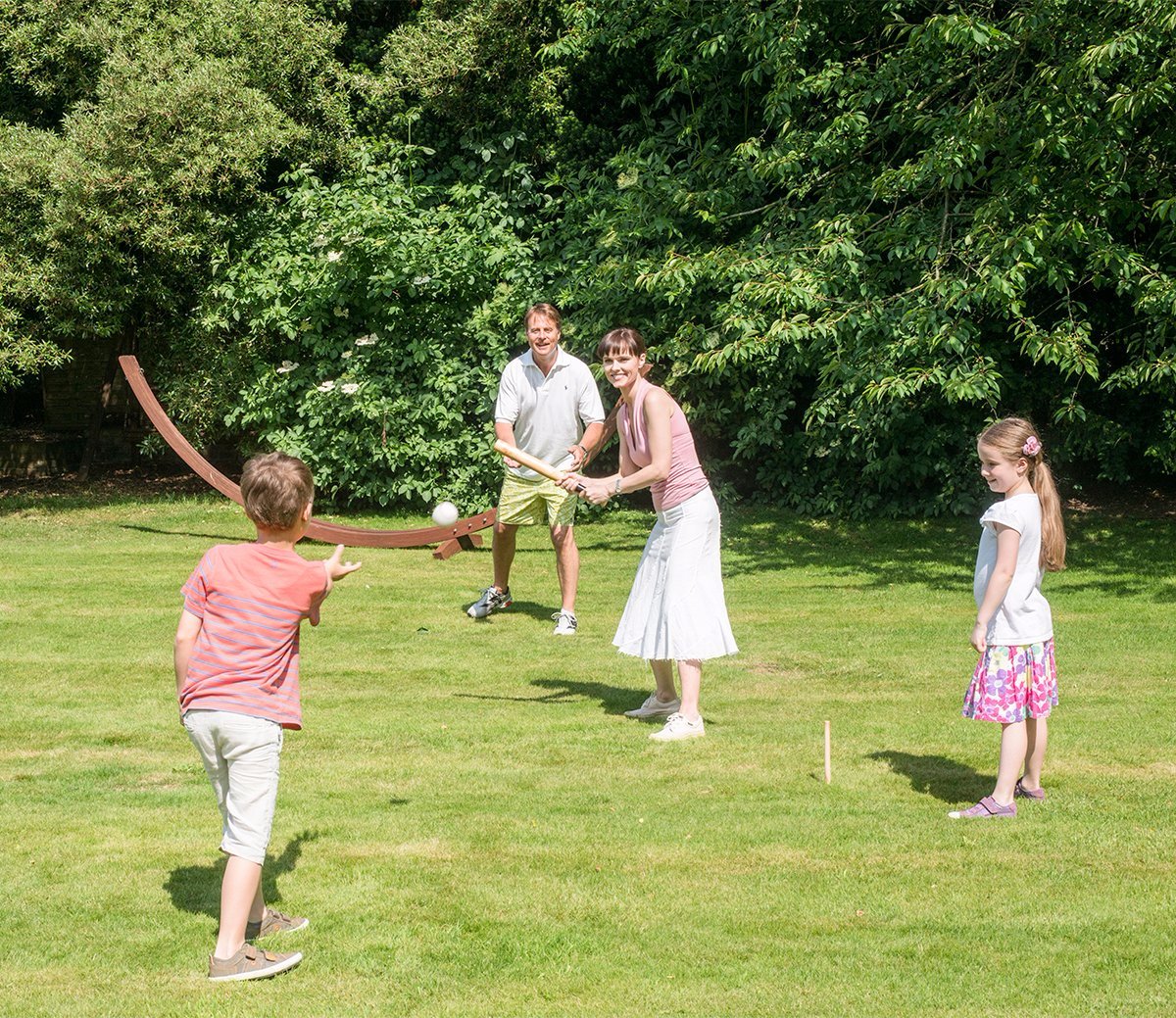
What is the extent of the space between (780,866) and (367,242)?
11120 millimetres

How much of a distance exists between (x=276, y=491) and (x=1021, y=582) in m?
2.90

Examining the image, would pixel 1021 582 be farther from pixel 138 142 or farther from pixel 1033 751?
pixel 138 142

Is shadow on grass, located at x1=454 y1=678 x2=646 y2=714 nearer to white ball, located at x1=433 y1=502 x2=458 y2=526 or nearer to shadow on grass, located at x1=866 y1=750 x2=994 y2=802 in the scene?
shadow on grass, located at x1=866 y1=750 x2=994 y2=802

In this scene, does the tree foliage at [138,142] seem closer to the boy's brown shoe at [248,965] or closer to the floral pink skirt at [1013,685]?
the floral pink skirt at [1013,685]

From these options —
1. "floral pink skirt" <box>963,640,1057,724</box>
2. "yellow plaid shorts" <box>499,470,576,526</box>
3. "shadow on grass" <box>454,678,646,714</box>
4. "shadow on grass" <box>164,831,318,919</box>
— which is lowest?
"shadow on grass" <box>164,831,318,919</box>

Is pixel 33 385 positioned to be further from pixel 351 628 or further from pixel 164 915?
pixel 164 915

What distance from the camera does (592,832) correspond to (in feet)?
17.6

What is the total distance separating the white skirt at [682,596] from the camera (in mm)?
6754

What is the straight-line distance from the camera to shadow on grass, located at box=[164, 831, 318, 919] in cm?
470

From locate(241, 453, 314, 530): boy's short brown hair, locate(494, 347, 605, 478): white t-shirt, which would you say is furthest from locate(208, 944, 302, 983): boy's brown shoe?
locate(494, 347, 605, 478): white t-shirt

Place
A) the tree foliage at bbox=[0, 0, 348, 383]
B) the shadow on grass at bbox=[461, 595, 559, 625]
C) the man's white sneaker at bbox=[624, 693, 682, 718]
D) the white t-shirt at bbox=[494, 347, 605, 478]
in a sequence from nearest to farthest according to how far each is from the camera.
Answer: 1. the man's white sneaker at bbox=[624, 693, 682, 718]
2. the white t-shirt at bbox=[494, 347, 605, 478]
3. the shadow on grass at bbox=[461, 595, 559, 625]
4. the tree foliage at bbox=[0, 0, 348, 383]

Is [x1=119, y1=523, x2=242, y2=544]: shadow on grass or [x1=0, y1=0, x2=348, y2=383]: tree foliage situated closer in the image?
[x1=119, y1=523, x2=242, y2=544]: shadow on grass

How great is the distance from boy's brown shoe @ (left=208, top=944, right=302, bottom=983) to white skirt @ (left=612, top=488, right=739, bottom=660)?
9.73 ft

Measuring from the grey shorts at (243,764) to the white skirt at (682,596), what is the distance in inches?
112
